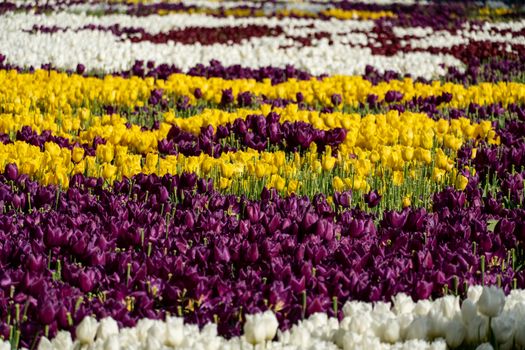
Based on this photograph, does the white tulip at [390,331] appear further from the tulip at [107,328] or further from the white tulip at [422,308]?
the tulip at [107,328]

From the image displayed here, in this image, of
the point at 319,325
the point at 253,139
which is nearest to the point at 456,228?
the point at 319,325

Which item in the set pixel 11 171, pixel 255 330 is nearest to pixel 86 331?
pixel 255 330

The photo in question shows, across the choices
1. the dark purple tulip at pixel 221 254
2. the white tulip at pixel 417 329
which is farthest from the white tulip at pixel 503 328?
the dark purple tulip at pixel 221 254

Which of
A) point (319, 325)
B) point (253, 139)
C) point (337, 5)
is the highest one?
point (319, 325)

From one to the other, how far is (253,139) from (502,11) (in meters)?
18.0

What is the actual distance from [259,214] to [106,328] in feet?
6.37

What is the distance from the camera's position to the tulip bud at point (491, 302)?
3719 millimetres

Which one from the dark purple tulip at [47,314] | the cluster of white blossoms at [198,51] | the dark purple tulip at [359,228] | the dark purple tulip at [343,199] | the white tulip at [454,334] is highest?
the white tulip at [454,334]

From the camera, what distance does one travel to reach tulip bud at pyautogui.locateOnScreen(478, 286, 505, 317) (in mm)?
3719

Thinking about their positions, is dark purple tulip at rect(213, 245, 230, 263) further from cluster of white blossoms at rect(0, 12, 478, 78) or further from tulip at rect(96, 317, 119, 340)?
cluster of white blossoms at rect(0, 12, 478, 78)

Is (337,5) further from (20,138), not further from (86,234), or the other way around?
(86,234)

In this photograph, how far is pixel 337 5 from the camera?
27141 millimetres

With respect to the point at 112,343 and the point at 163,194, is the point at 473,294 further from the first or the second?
the point at 163,194

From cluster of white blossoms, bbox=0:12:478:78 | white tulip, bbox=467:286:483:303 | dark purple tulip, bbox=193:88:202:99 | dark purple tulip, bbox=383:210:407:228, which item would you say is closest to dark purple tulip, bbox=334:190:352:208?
dark purple tulip, bbox=383:210:407:228
